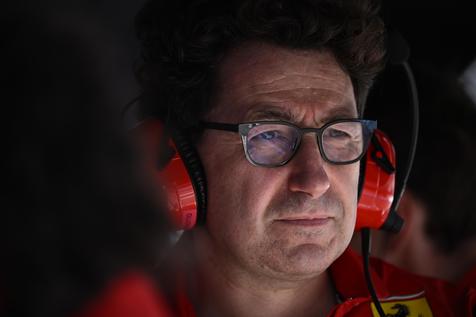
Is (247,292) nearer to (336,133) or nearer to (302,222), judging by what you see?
(302,222)

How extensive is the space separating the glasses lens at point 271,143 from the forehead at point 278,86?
0.04m

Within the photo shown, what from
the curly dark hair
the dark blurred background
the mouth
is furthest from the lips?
the dark blurred background

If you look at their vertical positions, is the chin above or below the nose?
below

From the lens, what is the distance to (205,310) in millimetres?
1704

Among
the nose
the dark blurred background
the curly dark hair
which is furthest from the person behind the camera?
the dark blurred background

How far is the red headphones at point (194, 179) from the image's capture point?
4.95ft

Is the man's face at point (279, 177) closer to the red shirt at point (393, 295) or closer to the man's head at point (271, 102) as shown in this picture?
the man's head at point (271, 102)

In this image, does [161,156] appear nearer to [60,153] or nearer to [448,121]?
[60,153]

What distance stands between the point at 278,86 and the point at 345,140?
248 mm

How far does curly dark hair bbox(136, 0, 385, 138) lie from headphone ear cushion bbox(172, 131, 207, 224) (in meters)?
0.09

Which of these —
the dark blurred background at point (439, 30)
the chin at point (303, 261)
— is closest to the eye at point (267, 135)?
the chin at point (303, 261)

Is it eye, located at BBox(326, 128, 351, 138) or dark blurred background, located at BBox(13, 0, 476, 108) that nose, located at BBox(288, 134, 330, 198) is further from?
dark blurred background, located at BBox(13, 0, 476, 108)

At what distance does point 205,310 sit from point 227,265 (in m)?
0.15

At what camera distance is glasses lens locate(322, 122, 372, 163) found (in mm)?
1584
